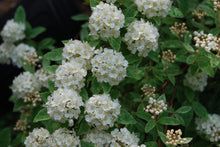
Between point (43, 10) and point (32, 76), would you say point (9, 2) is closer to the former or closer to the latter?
point (43, 10)

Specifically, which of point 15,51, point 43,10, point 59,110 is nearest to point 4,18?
point 43,10

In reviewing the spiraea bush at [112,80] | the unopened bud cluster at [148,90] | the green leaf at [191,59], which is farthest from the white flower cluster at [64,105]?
the green leaf at [191,59]

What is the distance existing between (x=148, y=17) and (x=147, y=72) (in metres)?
0.71

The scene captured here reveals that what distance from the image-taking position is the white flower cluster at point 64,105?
2.28 m

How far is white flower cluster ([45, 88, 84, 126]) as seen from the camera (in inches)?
89.9

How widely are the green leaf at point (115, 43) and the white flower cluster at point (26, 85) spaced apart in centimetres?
114

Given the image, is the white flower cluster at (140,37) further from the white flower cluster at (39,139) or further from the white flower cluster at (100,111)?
the white flower cluster at (39,139)

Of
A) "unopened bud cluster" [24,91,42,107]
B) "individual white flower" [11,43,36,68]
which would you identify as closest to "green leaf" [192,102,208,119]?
"unopened bud cluster" [24,91,42,107]

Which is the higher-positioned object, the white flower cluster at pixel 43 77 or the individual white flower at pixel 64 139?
the white flower cluster at pixel 43 77

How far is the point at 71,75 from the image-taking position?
2389 millimetres

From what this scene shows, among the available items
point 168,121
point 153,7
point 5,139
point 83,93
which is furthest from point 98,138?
point 5,139

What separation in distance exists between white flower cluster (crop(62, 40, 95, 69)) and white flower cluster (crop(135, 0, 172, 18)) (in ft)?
1.95

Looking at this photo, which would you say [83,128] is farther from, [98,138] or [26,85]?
[26,85]

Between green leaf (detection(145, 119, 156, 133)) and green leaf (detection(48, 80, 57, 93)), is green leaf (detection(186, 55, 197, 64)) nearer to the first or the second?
green leaf (detection(145, 119, 156, 133))
